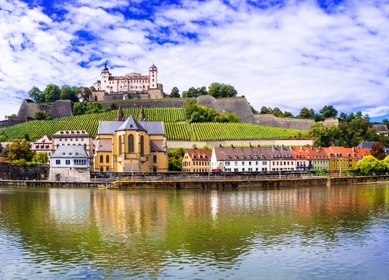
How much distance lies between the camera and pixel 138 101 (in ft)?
394

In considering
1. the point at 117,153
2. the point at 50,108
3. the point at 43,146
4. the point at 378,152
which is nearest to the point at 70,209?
the point at 117,153

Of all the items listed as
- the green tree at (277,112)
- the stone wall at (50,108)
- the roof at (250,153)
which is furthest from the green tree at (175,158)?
the stone wall at (50,108)

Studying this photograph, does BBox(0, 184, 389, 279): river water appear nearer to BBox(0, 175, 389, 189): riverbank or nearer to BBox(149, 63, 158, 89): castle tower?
BBox(0, 175, 389, 189): riverbank

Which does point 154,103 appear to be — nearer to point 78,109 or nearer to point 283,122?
point 78,109

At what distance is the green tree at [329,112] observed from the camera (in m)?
119

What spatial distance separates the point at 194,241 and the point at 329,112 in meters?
105

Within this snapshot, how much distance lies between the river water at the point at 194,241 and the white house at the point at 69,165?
78.0 feet

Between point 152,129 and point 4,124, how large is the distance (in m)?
51.7

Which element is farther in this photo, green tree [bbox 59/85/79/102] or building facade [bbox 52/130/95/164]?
green tree [bbox 59/85/79/102]

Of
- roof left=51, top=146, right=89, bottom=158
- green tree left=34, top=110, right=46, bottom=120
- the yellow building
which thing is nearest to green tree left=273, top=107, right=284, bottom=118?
the yellow building

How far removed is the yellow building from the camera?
65.4m

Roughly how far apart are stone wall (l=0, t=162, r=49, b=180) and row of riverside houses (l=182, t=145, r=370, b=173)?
2219cm

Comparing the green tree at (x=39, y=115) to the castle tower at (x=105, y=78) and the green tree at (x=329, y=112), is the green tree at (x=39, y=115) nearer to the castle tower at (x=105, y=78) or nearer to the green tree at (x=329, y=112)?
the castle tower at (x=105, y=78)

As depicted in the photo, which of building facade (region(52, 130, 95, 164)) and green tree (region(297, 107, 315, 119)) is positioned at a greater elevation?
green tree (region(297, 107, 315, 119))
